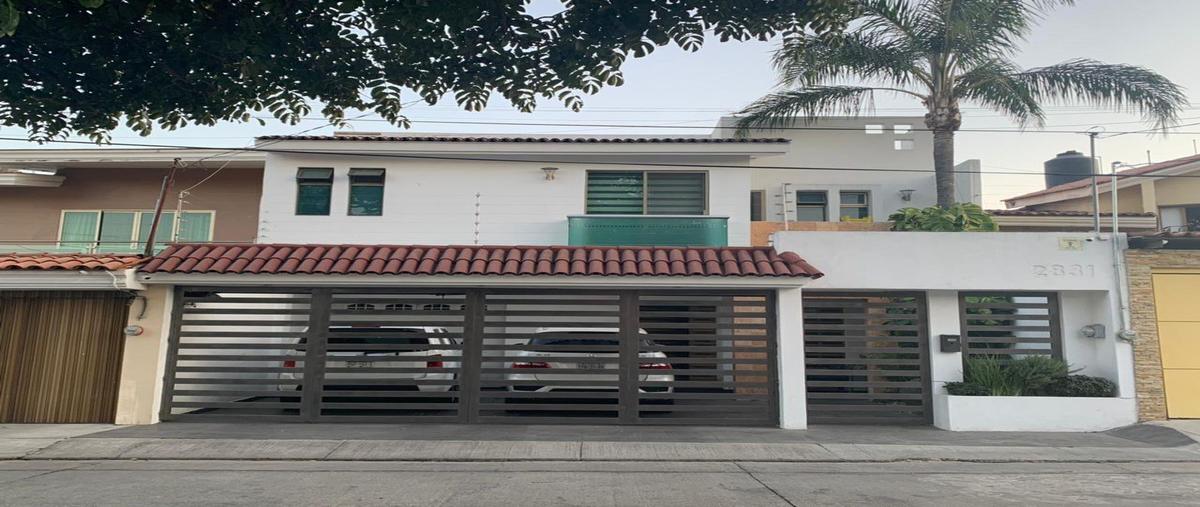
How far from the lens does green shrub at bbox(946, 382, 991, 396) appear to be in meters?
9.15

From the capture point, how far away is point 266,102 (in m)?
5.11

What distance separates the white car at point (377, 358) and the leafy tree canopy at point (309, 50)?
459 centimetres

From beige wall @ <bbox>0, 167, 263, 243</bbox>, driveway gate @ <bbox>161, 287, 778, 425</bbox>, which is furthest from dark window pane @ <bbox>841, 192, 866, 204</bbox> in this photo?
beige wall @ <bbox>0, 167, 263, 243</bbox>

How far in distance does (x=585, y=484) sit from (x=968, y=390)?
6135 mm

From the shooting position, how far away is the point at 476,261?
918 centimetres

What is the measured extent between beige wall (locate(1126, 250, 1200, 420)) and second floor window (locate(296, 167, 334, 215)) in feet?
47.3

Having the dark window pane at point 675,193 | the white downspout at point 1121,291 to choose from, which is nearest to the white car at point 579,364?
the dark window pane at point 675,193

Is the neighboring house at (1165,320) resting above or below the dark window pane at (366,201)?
below

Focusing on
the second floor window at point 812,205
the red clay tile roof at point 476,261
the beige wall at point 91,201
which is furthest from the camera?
the second floor window at point 812,205

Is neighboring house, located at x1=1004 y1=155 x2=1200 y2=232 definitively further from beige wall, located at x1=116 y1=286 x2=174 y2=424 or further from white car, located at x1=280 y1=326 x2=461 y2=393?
beige wall, located at x1=116 y1=286 x2=174 y2=424

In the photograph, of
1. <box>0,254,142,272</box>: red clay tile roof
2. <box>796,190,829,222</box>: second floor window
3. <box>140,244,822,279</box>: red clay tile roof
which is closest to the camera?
<box>0,254,142,272</box>: red clay tile roof

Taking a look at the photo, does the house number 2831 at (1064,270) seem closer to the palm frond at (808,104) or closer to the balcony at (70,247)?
the palm frond at (808,104)

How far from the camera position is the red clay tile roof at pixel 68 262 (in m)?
8.55

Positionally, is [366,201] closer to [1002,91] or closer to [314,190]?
[314,190]
